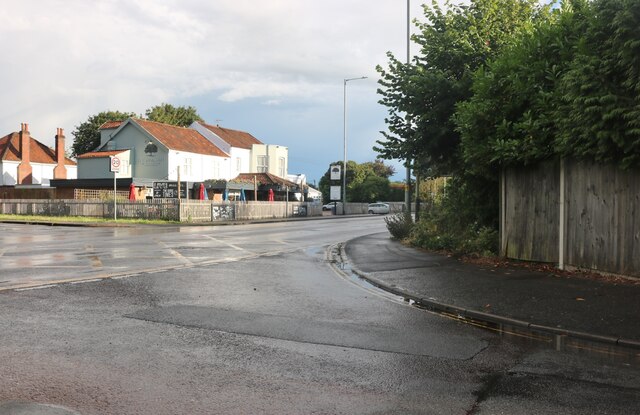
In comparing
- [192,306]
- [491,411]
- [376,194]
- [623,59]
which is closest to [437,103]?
[623,59]

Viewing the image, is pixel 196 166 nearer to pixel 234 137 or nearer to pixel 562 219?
pixel 234 137

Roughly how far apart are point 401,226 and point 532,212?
797 cm

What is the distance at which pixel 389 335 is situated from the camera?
20.8 ft

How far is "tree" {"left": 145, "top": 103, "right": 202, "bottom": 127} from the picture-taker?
65.1 m

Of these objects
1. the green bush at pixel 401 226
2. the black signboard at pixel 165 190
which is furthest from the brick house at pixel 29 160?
the green bush at pixel 401 226

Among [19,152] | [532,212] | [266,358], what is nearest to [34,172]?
[19,152]

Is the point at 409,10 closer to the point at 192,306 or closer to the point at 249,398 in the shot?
the point at 192,306

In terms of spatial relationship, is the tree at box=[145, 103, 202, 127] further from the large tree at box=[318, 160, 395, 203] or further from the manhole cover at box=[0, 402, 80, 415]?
the manhole cover at box=[0, 402, 80, 415]

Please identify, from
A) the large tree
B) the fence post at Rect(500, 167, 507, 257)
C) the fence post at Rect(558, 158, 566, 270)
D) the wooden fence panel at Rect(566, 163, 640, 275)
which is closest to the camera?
the wooden fence panel at Rect(566, 163, 640, 275)

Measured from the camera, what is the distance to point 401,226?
750 inches

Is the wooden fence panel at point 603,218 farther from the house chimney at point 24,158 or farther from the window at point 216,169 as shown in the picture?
the house chimney at point 24,158

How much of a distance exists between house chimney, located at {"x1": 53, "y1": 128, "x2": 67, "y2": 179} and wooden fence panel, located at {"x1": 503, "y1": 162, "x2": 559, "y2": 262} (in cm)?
6155

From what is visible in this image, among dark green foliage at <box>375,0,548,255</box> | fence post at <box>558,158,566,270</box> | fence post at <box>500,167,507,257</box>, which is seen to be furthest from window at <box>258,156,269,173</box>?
fence post at <box>558,158,566,270</box>

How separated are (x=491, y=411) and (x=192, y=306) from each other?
500 centimetres
